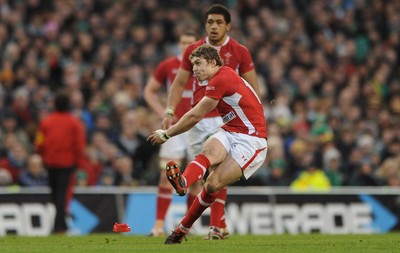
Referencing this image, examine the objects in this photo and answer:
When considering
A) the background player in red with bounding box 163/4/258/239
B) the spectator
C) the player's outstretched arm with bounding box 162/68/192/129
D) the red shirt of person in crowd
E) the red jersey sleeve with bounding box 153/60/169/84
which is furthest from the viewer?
the spectator

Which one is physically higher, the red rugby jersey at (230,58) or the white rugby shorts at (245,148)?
the red rugby jersey at (230,58)

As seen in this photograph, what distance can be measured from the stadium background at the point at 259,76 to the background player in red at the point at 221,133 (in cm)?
727

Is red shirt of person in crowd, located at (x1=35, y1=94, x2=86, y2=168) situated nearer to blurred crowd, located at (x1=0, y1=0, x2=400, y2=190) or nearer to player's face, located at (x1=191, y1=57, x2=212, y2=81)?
blurred crowd, located at (x1=0, y1=0, x2=400, y2=190)

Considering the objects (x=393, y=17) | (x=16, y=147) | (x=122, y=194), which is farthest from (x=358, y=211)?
(x=393, y=17)

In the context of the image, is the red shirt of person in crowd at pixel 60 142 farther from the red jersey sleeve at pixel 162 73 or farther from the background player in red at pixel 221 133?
the background player in red at pixel 221 133

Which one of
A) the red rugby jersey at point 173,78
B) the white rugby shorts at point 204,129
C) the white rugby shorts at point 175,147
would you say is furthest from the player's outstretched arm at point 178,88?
the white rugby shorts at point 175,147

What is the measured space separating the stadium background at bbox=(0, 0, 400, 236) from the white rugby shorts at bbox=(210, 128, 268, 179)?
7.25m

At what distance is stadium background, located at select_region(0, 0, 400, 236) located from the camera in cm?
2150

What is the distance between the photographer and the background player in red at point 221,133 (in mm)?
12555

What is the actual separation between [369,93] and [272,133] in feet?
13.8

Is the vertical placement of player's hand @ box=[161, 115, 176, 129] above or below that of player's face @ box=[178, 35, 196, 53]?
below

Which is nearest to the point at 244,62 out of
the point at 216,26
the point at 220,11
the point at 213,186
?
the point at 216,26

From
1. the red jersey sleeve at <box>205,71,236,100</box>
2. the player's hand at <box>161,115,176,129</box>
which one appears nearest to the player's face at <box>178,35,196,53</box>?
the player's hand at <box>161,115,176,129</box>

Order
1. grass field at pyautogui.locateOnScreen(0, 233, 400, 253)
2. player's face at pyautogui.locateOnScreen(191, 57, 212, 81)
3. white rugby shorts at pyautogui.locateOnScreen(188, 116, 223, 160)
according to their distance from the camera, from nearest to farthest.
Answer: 1. grass field at pyautogui.locateOnScreen(0, 233, 400, 253)
2. player's face at pyautogui.locateOnScreen(191, 57, 212, 81)
3. white rugby shorts at pyautogui.locateOnScreen(188, 116, 223, 160)
